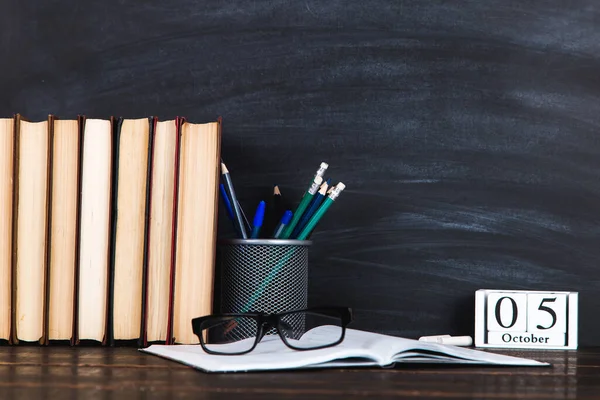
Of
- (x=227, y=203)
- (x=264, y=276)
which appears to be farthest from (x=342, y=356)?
(x=227, y=203)

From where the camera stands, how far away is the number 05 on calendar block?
1104 millimetres

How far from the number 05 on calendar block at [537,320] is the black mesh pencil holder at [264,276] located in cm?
31

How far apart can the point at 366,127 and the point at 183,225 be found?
0.37 m

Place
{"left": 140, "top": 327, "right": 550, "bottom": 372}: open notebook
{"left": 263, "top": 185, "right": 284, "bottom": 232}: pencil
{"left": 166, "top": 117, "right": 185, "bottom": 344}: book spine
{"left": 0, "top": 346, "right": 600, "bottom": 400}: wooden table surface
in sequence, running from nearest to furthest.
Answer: {"left": 0, "top": 346, "right": 600, "bottom": 400}: wooden table surface
{"left": 140, "top": 327, "right": 550, "bottom": 372}: open notebook
{"left": 166, "top": 117, "right": 185, "bottom": 344}: book spine
{"left": 263, "top": 185, "right": 284, "bottom": 232}: pencil

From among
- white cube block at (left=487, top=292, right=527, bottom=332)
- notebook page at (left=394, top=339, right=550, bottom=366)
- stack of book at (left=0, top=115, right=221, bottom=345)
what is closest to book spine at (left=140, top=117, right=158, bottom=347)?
stack of book at (left=0, top=115, right=221, bottom=345)

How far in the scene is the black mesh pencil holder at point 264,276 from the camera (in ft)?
3.52

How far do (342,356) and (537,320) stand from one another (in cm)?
42

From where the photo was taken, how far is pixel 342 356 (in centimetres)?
82

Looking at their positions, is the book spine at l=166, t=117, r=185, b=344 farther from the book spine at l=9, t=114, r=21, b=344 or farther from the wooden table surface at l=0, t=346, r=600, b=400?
the book spine at l=9, t=114, r=21, b=344

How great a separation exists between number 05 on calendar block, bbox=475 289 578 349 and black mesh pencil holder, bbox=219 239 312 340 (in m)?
0.31

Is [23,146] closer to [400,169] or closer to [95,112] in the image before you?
[95,112]

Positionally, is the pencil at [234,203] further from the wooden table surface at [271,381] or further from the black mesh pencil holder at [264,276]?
the wooden table surface at [271,381]

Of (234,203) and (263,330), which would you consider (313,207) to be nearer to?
(234,203)

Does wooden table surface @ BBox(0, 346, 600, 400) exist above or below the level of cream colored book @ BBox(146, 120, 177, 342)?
below
